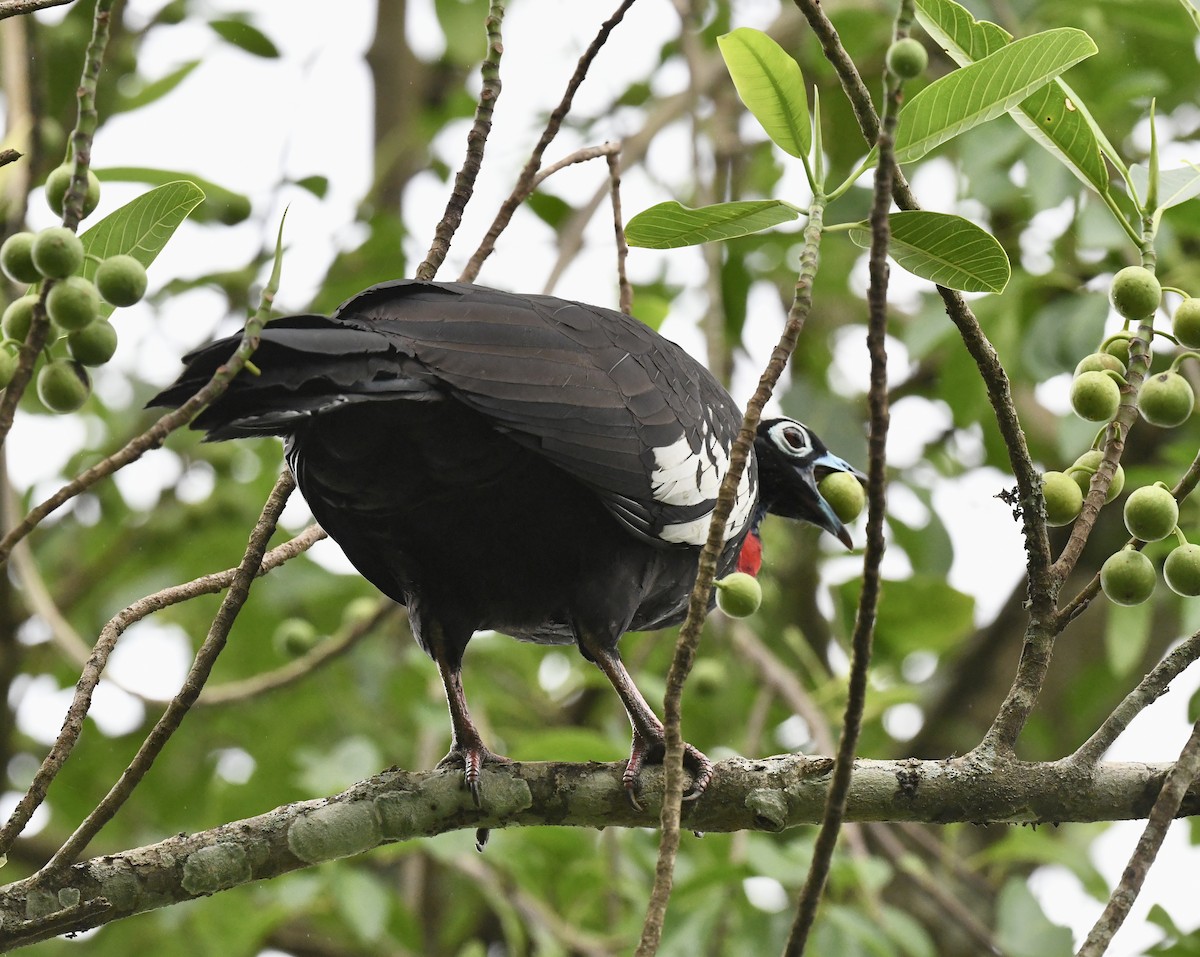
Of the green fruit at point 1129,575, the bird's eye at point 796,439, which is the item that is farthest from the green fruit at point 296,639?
the green fruit at point 1129,575

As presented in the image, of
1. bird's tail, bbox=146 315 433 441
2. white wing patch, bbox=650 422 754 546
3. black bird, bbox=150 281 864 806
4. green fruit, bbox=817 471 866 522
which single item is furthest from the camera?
green fruit, bbox=817 471 866 522

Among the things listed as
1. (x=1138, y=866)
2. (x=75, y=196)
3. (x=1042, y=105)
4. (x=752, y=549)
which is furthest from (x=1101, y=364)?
(x=752, y=549)

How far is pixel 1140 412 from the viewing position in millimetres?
2207

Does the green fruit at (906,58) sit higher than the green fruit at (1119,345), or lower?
higher

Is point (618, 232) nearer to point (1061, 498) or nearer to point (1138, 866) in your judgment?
point (1061, 498)

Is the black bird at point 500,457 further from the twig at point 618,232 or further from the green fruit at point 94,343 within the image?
the green fruit at point 94,343

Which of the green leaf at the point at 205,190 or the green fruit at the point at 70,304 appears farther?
the green leaf at the point at 205,190

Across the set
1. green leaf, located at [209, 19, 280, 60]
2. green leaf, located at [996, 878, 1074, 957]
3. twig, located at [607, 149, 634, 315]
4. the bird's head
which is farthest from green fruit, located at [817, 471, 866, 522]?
green leaf, located at [209, 19, 280, 60]

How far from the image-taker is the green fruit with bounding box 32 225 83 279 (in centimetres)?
161

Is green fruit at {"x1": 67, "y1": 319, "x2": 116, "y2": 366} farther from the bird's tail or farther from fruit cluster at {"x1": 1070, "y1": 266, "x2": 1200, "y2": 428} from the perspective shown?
fruit cluster at {"x1": 1070, "y1": 266, "x2": 1200, "y2": 428}

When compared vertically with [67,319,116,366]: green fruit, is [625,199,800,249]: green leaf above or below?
above

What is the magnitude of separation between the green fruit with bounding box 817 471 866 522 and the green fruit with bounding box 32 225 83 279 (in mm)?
2106

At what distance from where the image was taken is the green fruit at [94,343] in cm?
171

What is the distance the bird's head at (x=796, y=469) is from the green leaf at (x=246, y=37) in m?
2.31
